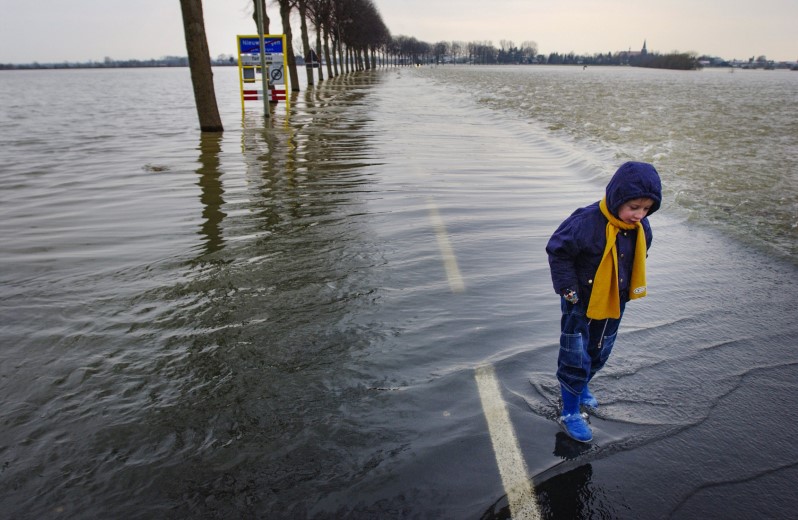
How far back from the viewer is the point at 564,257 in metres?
2.65

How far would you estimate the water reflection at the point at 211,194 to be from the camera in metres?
5.36

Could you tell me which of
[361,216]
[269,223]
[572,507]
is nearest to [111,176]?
[269,223]

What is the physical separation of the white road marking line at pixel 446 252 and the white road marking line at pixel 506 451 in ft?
4.36

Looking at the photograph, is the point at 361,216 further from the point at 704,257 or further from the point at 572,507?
the point at 572,507

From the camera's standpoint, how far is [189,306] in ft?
12.6

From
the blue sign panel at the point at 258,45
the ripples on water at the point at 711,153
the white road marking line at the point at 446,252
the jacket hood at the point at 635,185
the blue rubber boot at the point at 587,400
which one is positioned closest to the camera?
the jacket hood at the point at 635,185

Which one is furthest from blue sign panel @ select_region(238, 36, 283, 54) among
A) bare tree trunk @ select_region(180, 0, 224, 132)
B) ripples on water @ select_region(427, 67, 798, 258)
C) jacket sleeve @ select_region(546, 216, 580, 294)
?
jacket sleeve @ select_region(546, 216, 580, 294)

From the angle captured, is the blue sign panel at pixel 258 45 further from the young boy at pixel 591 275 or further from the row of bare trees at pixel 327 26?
the young boy at pixel 591 275

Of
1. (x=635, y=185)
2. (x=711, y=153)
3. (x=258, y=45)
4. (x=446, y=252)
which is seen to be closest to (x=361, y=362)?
(x=635, y=185)

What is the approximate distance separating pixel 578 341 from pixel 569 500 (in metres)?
0.78

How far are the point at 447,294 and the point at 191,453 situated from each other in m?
2.33

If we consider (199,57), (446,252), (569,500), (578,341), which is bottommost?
(569,500)

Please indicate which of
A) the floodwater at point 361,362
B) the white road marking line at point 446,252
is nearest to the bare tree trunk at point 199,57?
the floodwater at point 361,362

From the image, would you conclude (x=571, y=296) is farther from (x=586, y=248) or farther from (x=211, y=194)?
(x=211, y=194)
